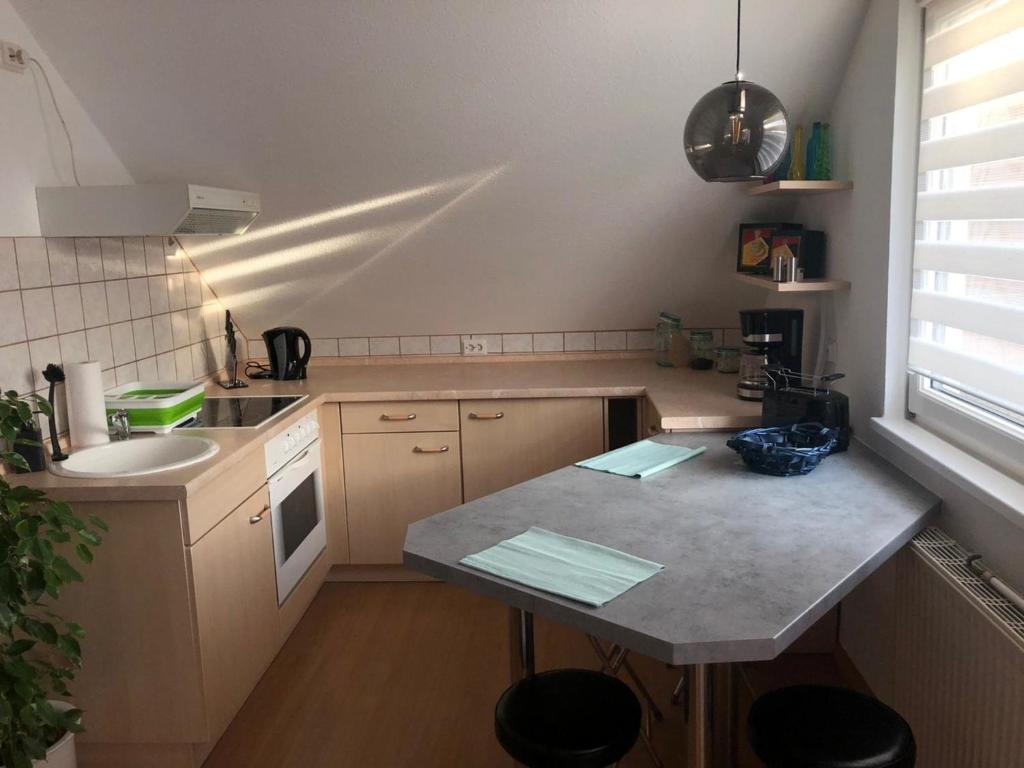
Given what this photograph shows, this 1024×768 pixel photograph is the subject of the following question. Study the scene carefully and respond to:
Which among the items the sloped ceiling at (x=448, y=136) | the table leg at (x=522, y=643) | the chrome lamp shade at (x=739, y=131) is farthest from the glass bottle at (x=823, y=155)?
the table leg at (x=522, y=643)

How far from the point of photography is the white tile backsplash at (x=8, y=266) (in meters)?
2.53

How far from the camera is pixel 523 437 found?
360 centimetres

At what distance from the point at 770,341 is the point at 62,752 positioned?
2.54m

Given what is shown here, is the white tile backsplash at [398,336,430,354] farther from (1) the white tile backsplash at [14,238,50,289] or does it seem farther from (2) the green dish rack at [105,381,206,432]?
(1) the white tile backsplash at [14,238,50,289]

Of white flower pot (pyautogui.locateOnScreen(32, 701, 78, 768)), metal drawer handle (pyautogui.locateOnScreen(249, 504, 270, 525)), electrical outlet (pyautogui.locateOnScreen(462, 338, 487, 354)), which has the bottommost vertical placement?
white flower pot (pyautogui.locateOnScreen(32, 701, 78, 768))

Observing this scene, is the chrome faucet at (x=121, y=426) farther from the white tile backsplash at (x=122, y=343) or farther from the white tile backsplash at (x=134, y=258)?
the white tile backsplash at (x=134, y=258)

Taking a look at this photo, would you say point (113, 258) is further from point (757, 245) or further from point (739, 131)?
point (757, 245)

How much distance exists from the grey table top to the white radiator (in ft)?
0.52

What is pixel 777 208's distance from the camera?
3.58 meters

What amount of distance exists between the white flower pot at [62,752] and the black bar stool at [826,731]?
1750 mm

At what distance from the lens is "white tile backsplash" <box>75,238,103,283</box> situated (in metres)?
2.91

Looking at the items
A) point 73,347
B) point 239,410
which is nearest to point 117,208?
point 73,347

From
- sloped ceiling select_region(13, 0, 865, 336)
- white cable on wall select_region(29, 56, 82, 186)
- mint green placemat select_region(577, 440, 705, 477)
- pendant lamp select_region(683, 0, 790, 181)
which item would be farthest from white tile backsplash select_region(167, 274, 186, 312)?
pendant lamp select_region(683, 0, 790, 181)

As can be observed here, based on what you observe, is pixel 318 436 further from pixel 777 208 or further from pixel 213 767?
pixel 777 208
